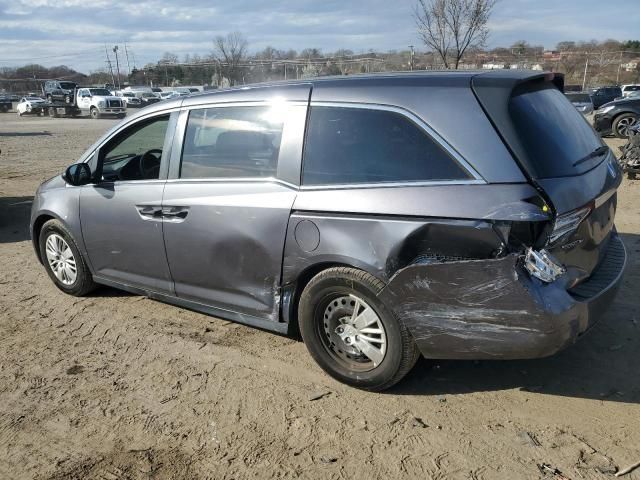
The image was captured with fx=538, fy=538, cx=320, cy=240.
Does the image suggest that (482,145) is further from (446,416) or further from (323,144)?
(446,416)

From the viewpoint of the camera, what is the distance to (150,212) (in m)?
4.09

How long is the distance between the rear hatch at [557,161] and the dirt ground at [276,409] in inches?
31.6

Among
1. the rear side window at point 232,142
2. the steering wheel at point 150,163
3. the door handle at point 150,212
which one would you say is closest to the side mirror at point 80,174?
the steering wheel at point 150,163

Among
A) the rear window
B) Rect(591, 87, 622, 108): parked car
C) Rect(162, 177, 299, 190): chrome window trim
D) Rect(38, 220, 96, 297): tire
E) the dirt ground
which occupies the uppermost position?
the rear window

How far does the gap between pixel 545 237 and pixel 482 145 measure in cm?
57

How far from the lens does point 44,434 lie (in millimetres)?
3068

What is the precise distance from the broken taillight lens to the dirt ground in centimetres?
86

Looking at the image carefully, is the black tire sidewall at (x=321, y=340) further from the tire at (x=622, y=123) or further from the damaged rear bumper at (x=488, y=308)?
the tire at (x=622, y=123)

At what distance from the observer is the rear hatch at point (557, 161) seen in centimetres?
279

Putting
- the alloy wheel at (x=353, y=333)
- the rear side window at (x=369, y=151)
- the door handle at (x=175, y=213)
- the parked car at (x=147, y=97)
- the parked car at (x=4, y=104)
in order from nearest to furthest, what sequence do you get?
the rear side window at (x=369, y=151) → the alloy wheel at (x=353, y=333) → the door handle at (x=175, y=213) → the parked car at (x=147, y=97) → the parked car at (x=4, y=104)

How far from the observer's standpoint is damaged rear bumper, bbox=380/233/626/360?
271 cm

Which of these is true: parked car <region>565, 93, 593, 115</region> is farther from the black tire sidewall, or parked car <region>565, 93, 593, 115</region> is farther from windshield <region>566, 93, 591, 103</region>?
the black tire sidewall

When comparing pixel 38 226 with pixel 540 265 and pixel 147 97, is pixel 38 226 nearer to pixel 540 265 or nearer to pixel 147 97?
pixel 540 265

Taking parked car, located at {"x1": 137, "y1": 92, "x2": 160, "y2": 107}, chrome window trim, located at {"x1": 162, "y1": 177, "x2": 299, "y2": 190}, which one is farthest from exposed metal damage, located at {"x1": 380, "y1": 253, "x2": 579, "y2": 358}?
parked car, located at {"x1": 137, "y1": 92, "x2": 160, "y2": 107}
